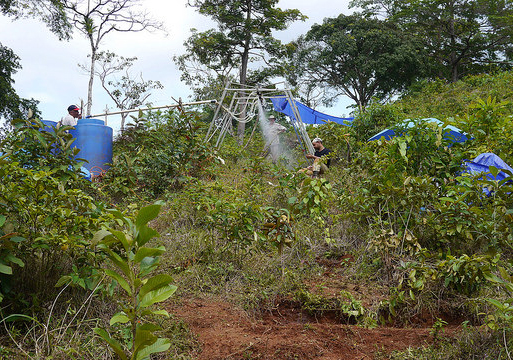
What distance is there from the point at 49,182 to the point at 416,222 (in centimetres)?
258

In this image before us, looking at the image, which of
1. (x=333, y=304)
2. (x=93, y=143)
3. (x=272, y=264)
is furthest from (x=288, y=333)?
(x=93, y=143)

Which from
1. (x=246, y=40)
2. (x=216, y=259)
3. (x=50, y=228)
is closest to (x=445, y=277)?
(x=216, y=259)

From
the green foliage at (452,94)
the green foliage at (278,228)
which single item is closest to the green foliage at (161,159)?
the green foliage at (278,228)

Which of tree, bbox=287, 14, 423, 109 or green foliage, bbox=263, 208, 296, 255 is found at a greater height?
tree, bbox=287, 14, 423, 109

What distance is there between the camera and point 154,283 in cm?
143

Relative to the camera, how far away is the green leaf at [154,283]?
1.43 metres

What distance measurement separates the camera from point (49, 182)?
230cm

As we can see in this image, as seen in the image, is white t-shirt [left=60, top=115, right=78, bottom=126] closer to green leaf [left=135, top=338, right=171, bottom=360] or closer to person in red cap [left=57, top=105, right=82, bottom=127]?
person in red cap [left=57, top=105, right=82, bottom=127]

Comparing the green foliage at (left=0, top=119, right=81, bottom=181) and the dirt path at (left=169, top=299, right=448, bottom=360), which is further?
the green foliage at (left=0, top=119, right=81, bottom=181)

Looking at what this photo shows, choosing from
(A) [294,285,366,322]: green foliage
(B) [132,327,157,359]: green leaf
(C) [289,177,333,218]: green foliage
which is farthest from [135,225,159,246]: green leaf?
(C) [289,177,333,218]: green foliage

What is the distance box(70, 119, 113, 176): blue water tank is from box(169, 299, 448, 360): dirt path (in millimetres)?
3826

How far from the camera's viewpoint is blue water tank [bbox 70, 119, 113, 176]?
581 cm

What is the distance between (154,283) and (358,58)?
16662mm

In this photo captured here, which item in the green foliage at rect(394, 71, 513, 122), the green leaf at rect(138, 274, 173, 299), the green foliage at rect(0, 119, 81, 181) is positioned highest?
the green foliage at rect(394, 71, 513, 122)
